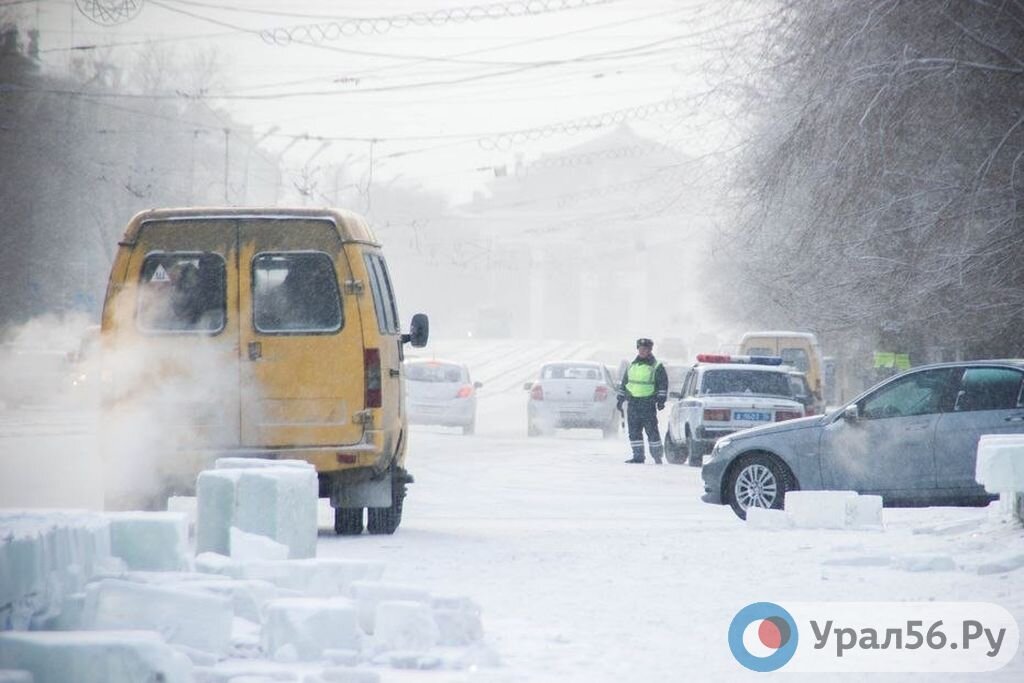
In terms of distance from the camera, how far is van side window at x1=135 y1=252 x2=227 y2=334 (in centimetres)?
1402

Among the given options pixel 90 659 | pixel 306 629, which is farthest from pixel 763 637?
pixel 90 659

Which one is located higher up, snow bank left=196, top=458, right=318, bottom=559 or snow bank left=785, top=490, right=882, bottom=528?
snow bank left=196, top=458, right=318, bottom=559

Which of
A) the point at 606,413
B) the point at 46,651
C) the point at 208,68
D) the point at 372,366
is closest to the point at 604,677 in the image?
the point at 46,651

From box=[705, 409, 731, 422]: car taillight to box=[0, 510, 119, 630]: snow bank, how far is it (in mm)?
17694

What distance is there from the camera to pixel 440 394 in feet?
126

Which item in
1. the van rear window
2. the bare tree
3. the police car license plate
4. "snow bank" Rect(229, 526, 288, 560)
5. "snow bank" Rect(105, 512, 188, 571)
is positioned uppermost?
the bare tree

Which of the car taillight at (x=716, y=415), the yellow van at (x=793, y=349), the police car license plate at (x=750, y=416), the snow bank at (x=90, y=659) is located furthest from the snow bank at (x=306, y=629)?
the yellow van at (x=793, y=349)

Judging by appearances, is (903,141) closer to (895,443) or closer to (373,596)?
(895,443)

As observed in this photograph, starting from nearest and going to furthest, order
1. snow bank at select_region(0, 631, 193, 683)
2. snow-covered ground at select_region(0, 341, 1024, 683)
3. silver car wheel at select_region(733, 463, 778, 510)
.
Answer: snow bank at select_region(0, 631, 193, 683), snow-covered ground at select_region(0, 341, 1024, 683), silver car wheel at select_region(733, 463, 778, 510)

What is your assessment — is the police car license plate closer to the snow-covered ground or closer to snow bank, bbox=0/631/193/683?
the snow-covered ground

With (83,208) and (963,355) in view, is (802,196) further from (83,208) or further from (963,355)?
(83,208)

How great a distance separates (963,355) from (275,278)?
25614 millimetres

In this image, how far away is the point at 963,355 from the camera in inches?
1471

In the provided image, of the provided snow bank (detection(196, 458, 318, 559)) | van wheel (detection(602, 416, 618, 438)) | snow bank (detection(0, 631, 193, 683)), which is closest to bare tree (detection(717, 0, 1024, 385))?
van wheel (detection(602, 416, 618, 438))
